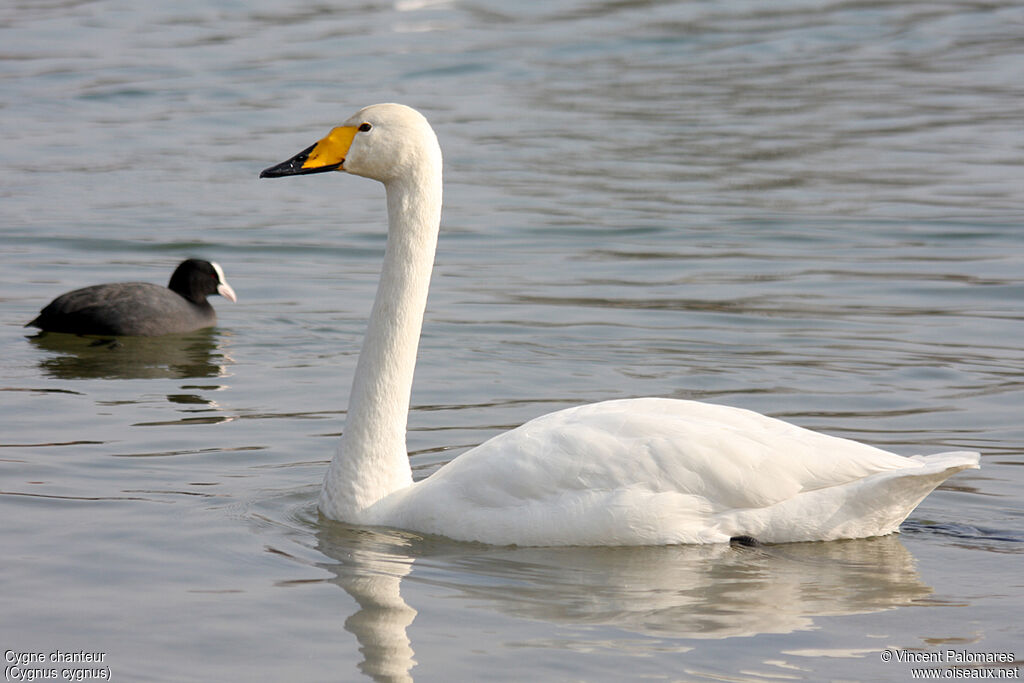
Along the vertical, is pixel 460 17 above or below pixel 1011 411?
above

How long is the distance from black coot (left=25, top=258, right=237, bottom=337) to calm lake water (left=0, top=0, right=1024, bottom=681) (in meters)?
0.24

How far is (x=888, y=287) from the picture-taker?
1272 cm

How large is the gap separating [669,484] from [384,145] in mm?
1817

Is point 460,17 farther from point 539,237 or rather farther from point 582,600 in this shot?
point 582,600

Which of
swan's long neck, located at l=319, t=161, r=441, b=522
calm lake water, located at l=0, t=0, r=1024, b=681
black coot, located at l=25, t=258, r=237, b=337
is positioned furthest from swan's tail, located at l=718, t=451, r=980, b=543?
black coot, located at l=25, t=258, r=237, b=337

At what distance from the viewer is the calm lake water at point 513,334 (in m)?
5.71

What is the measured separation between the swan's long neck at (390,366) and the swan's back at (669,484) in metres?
0.42

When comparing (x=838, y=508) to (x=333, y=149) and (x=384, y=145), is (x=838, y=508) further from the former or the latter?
(x=333, y=149)

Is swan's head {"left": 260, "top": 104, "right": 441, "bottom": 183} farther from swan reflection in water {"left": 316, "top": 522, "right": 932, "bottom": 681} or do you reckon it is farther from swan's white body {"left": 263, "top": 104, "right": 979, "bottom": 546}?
swan reflection in water {"left": 316, "top": 522, "right": 932, "bottom": 681}

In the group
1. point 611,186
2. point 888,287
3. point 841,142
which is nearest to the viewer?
point 888,287

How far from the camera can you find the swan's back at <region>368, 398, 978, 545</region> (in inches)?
251

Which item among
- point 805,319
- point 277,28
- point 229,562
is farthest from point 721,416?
point 277,28

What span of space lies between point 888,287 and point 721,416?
6460 millimetres

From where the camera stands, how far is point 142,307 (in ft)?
39.3
